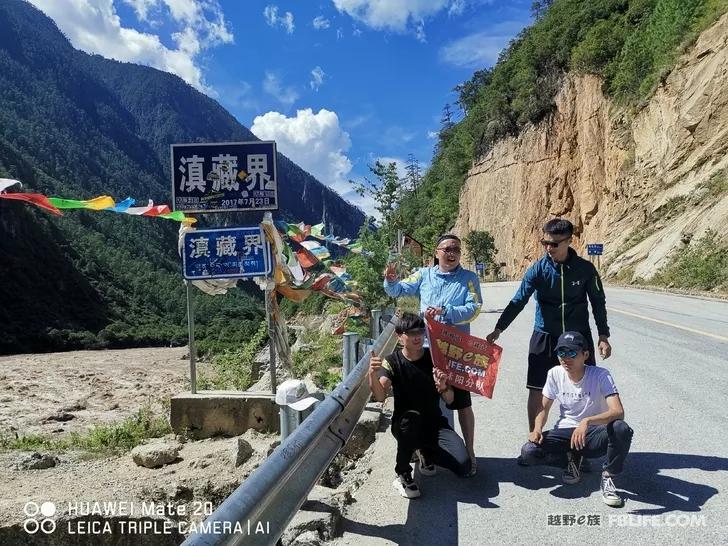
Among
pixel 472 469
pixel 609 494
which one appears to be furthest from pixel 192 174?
pixel 609 494

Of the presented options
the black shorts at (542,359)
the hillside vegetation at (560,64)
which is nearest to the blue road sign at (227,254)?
the black shorts at (542,359)

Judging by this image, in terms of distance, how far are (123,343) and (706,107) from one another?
8277 cm

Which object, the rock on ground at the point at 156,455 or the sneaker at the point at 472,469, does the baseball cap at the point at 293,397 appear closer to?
the sneaker at the point at 472,469

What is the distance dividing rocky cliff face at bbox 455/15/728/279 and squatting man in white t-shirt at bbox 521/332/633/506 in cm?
2221

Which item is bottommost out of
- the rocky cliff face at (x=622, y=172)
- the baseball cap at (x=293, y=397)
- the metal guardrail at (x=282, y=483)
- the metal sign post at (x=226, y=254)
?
the metal guardrail at (x=282, y=483)

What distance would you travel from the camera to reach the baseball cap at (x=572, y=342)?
380 cm

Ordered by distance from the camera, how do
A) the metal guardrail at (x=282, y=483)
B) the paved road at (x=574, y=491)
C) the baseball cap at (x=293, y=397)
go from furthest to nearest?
1. the baseball cap at (x=293, y=397)
2. the paved road at (x=574, y=491)
3. the metal guardrail at (x=282, y=483)

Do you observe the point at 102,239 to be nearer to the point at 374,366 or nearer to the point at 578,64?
the point at 578,64

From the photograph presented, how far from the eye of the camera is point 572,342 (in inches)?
150

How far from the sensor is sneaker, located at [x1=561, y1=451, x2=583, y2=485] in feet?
12.4

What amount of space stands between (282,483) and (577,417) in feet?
7.25

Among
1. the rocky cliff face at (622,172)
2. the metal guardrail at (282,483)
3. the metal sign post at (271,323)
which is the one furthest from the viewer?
the rocky cliff face at (622,172)

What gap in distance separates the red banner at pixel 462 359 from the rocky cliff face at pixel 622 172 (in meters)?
22.4

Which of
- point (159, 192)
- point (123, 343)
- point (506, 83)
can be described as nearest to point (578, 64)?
point (506, 83)
